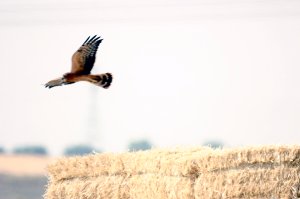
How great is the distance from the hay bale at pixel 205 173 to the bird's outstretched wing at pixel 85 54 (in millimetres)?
1620

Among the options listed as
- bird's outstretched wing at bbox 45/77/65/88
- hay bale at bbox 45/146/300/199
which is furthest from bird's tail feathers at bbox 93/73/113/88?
bird's outstretched wing at bbox 45/77/65/88

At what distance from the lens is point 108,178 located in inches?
703

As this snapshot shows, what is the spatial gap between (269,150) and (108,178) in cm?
350

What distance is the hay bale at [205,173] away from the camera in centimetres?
1514

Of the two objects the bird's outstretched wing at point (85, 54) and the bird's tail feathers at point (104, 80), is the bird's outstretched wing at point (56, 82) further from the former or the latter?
the bird's tail feathers at point (104, 80)

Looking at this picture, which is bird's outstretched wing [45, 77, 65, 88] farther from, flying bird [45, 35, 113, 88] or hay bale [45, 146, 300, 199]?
hay bale [45, 146, 300, 199]

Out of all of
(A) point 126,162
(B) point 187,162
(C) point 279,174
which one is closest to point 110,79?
(A) point 126,162

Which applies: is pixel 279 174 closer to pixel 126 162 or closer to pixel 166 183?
pixel 166 183

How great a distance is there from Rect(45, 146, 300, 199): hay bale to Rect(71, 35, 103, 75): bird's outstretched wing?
162 centimetres

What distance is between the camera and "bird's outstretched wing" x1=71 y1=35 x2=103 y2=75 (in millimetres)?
18438

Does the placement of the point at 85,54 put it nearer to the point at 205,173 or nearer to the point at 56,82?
the point at 56,82

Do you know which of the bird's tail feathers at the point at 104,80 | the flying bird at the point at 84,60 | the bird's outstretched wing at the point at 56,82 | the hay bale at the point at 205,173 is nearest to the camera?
the hay bale at the point at 205,173

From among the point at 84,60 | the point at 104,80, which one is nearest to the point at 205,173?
the point at 104,80

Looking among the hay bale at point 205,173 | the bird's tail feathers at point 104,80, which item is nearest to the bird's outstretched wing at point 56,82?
the bird's tail feathers at point 104,80
